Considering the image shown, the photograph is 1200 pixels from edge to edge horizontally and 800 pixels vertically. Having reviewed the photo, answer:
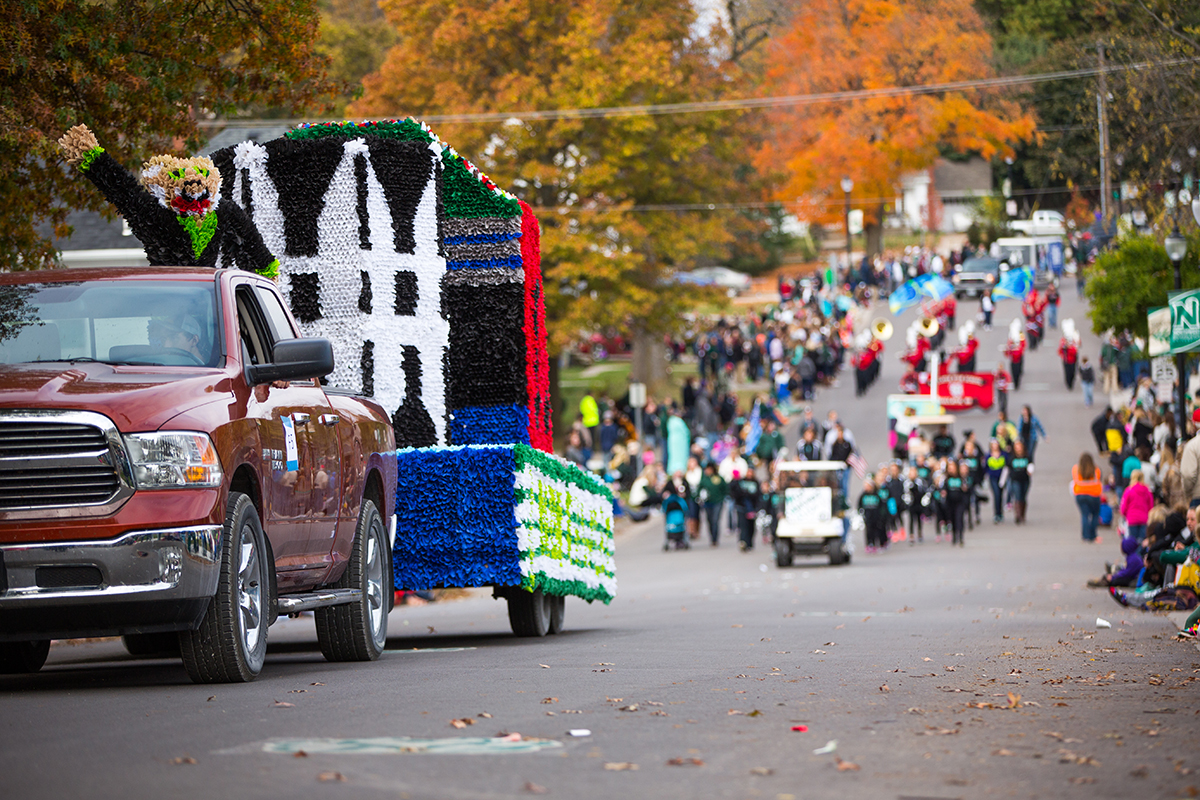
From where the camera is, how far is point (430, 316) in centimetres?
1335

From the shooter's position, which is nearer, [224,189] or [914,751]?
[914,751]

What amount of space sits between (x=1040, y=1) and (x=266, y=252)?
7612 cm

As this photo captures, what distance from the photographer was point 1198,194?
1051 inches

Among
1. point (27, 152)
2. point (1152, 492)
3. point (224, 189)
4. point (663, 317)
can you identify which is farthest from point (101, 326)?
point (663, 317)

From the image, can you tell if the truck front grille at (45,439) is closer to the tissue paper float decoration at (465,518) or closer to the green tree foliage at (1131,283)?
the tissue paper float decoration at (465,518)

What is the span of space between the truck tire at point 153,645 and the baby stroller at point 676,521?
20043 mm

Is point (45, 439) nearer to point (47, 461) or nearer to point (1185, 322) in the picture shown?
point (47, 461)

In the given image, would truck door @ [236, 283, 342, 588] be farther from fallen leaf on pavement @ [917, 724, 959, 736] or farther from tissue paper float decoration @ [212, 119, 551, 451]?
→ fallen leaf on pavement @ [917, 724, 959, 736]

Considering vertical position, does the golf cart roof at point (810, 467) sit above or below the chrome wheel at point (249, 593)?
below

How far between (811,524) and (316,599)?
19279 mm

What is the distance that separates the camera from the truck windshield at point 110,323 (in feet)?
29.3

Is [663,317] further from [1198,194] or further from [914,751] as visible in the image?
[914,751]

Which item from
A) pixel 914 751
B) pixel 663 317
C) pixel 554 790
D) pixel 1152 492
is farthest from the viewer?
pixel 663 317

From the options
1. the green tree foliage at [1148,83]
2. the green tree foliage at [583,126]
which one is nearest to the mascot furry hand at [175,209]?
the green tree foliage at [1148,83]
